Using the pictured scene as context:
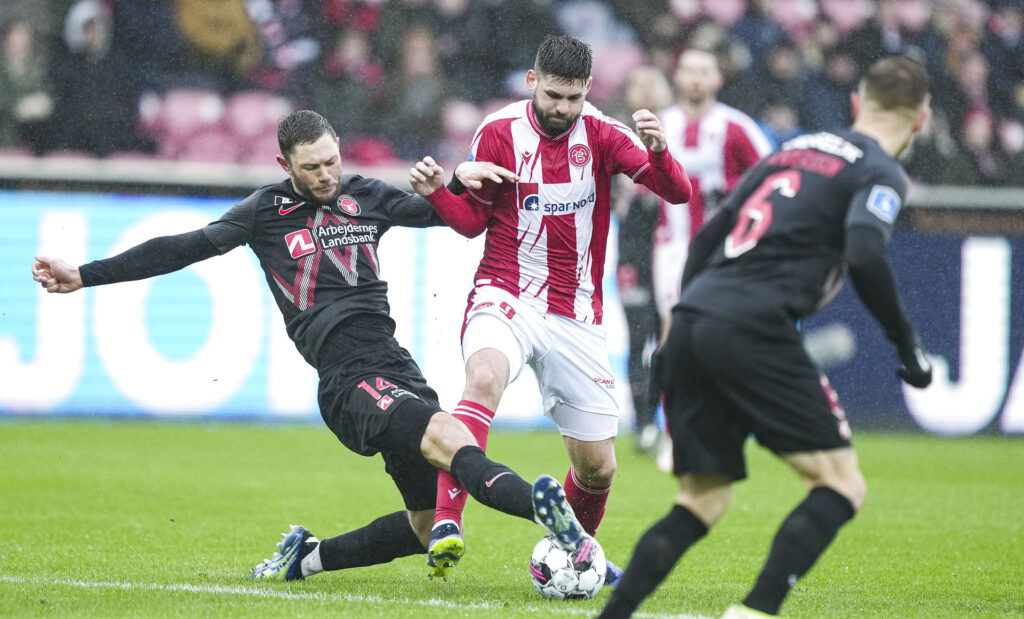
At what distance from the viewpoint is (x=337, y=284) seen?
5156 mm

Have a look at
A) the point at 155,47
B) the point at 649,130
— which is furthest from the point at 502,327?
the point at 155,47

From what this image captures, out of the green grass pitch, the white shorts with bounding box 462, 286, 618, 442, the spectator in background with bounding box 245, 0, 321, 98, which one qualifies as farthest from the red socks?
the spectator in background with bounding box 245, 0, 321, 98

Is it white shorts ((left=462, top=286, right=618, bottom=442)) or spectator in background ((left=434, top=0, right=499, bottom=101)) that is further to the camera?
spectator in background ((left=434, top=0, right=499, bottom=101))

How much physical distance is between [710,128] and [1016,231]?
4.12 metres

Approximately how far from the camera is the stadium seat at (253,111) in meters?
12.7

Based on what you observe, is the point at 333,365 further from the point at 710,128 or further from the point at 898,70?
the point at 710,128

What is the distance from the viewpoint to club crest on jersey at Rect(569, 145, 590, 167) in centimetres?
545

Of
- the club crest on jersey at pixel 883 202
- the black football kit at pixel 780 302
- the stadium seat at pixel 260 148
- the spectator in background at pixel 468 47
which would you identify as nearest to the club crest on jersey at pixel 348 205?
the black football kit at pixel 780 302

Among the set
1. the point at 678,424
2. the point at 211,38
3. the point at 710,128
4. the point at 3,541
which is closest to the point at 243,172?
the point at 211,38

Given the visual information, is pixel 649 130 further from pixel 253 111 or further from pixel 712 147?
pixel 253 111

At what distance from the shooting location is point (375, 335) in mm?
5129

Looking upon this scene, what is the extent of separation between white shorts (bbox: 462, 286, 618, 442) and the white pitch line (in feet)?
3.18

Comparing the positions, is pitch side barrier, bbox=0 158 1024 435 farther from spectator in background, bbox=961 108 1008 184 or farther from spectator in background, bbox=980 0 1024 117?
spectator in background, bbox=980 0 1024 117

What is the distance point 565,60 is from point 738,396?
194cm
